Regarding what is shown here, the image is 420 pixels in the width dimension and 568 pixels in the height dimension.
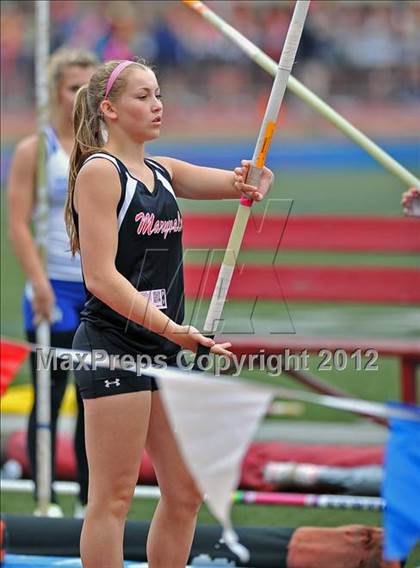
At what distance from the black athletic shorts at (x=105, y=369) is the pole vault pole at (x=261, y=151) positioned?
20cm

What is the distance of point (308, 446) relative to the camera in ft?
23.2

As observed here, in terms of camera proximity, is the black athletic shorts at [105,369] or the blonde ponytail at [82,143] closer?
the black athletic shorts at [105,369]

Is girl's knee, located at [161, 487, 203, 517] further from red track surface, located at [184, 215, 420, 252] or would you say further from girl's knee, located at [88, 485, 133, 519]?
red track surface, located at [184, 215, 420, 252]

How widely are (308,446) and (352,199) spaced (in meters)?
13.8

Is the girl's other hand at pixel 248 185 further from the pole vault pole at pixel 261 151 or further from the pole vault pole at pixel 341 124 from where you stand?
the pole vault pole at pixel 341 124

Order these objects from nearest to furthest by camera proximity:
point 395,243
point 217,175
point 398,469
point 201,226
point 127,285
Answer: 1. point 398,469
2. point 127,285
3. point 217,175
4. point 395,243
5. point 201,226

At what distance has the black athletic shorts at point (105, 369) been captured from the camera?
13.2 ft

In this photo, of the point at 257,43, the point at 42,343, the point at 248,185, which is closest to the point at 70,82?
the point at 42,343

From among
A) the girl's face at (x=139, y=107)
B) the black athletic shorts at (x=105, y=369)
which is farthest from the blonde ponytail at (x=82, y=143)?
the black athletic shorts at (x=105, y=369)

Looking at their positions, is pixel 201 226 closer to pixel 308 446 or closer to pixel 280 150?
pixel 308 446

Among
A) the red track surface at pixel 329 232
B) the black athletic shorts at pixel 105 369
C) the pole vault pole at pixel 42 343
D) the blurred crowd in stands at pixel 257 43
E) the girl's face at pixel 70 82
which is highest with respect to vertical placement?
the blurred crowd in stands at pixel 257 43

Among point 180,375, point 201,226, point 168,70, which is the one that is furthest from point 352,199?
point 180,375

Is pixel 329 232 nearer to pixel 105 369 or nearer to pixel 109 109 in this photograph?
pixel 109 109

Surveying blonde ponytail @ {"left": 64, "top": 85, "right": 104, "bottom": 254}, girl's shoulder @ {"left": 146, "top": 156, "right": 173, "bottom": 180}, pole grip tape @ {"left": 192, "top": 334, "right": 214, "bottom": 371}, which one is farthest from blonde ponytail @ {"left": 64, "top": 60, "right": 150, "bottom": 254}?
pole grip tape @ {"left": 192, "top": 334, "right": 214, "bottom": 371}
